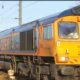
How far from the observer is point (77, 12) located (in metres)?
16.4

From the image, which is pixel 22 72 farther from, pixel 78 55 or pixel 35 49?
pixel 78 55

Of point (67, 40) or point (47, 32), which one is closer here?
point (67, 40)

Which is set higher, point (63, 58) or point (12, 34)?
point (12, 34)

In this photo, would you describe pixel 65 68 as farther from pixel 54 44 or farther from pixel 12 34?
pixel 12 34

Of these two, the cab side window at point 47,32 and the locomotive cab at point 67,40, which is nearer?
the locomotive cab at point 67,40

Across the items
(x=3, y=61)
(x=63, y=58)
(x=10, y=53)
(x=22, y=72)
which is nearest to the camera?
(x=63, y=58)

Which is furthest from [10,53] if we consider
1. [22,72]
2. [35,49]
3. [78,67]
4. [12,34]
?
[78,67]

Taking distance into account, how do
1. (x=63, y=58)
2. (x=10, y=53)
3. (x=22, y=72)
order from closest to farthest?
(x=63, y=58) < (x=22, y=72) < (x=10, y=53)

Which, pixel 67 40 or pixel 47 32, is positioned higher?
pixel 47 32

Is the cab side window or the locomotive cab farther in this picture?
the cab side window

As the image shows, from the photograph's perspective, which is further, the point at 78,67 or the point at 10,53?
the point at 10,53

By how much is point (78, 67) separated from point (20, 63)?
209 inches

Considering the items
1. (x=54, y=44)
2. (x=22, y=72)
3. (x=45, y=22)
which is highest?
(x=45, y=22)

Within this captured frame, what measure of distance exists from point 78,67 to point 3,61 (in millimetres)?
11311
